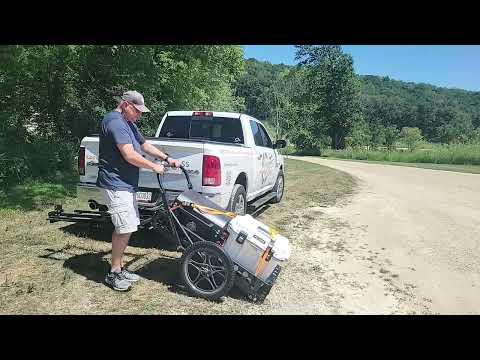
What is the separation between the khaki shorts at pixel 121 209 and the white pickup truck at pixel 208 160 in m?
1.06

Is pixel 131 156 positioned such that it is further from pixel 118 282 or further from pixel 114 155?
pixel 118 282

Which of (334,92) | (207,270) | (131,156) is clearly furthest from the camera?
(334,92)

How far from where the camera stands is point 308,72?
73.4m

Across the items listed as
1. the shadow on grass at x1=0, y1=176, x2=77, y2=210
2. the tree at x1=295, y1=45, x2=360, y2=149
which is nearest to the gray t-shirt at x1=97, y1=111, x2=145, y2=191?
the shadow on grass at x1=0, y1=176, x2=77, y2=210

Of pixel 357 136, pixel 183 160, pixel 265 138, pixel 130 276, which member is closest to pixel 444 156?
pixel 265 138

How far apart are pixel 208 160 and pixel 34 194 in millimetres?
6049

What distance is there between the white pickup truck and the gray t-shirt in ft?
3.45

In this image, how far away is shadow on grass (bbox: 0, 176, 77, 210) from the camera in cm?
854

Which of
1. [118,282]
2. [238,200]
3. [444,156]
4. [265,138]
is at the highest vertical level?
[265,138]

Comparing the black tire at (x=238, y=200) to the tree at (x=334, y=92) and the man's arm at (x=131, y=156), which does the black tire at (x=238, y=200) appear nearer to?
the man's arm at (x=131, y=156)

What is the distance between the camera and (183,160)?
17.9ft
